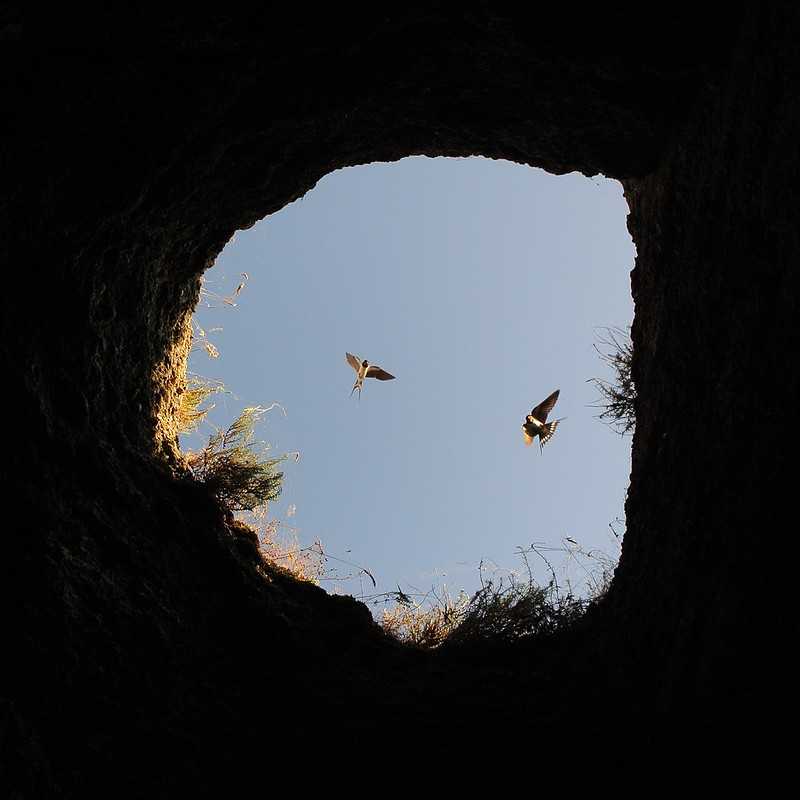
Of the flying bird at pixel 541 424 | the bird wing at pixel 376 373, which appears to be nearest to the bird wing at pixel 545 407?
the flying bird at pixel 541 424

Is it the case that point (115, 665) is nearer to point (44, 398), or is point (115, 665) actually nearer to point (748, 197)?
point (44, 398)

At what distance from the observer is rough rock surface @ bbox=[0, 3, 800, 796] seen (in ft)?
6.21

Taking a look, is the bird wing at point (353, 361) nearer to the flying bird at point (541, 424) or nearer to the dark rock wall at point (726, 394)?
the flying bird at point (541, 424)

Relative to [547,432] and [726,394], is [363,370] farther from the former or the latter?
[726,394]

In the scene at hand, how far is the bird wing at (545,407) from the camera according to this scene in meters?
4.72

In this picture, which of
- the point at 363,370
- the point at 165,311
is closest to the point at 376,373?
the point at 363,370

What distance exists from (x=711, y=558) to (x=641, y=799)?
2.72 ft

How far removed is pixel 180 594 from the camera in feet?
8.91

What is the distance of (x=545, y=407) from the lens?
473 cm

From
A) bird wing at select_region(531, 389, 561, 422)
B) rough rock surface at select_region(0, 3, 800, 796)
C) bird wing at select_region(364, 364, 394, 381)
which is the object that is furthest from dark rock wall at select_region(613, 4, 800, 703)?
bird wing at select_region(364, 364, 394, 381)

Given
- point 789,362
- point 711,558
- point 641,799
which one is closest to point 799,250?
point 789,362

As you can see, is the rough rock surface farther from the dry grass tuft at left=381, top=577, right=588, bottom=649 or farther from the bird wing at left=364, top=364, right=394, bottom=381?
the bird wing at left=364, top=364, right=394, bottom=381

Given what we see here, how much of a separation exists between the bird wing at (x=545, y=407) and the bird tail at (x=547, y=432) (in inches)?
2.5

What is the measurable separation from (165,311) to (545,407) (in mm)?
2564
